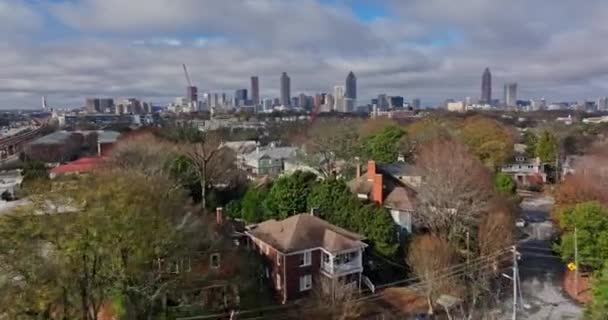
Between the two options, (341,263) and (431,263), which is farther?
(341,263)

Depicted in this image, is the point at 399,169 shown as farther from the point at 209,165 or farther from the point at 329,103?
the point at 329,103

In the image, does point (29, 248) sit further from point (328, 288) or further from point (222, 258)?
point (328, 288)

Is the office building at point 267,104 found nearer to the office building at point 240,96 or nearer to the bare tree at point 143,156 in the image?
the office building at point 240,96

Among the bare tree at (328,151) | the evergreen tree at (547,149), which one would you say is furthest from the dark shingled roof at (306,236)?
the evergreen tree at (547,149)

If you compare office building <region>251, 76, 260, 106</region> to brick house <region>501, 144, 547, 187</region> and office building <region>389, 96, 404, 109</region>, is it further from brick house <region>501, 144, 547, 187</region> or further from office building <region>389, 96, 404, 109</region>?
brick house <region>501, 144, 547, 187</region>

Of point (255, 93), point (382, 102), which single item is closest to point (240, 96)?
point (255, 93)

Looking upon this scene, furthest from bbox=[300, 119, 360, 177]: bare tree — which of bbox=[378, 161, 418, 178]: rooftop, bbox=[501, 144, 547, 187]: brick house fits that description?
bbox=[501, 144, 547, 187]: brick house
